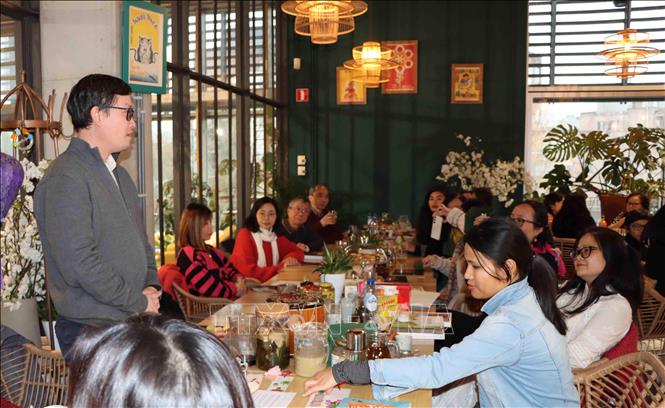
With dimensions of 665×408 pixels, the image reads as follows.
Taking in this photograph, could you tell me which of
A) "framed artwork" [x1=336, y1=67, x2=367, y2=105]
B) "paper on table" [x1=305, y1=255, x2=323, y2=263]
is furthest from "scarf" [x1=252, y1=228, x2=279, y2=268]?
"framed artwork" [x1=336, y1=67, x2=367, y2=105]

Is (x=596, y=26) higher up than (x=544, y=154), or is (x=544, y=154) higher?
(x=596, y=26)

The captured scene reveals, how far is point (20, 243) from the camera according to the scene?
10.5 ft

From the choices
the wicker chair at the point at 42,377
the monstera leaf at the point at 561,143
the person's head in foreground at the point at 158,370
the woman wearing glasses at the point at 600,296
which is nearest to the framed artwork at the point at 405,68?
the monstera leaf at the point at 561,143

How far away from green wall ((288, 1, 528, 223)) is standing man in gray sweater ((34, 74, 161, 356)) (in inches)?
260

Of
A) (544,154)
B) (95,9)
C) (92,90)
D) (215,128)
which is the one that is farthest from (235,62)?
(92,90)

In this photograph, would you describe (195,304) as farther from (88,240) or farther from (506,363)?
(506,363)

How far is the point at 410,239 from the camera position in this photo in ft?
21.3

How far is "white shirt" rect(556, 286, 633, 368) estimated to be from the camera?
8.69 feet

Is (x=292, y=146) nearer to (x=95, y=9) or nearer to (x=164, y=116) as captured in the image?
(x=164, y=116)

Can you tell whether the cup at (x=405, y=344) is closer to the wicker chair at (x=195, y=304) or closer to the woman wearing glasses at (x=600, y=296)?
the woman wearing glasses at (x=600, y=296)

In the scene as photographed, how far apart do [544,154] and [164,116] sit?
18.6ft

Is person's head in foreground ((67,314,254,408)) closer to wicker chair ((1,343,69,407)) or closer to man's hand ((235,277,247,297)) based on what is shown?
wicker chair ((1,343,69,407))

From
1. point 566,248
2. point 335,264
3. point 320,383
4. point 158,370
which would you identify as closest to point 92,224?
point 320,383

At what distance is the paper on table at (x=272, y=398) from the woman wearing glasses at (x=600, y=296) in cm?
134
